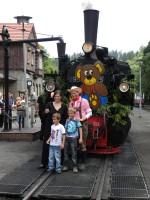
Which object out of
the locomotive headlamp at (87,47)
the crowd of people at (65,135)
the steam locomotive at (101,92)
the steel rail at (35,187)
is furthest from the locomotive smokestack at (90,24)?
the steel rail at (35,187)

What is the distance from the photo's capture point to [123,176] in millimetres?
10453

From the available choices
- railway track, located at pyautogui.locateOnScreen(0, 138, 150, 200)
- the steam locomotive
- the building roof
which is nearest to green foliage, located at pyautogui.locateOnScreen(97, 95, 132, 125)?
the steam locomotive

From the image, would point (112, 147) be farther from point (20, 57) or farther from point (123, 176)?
point (20, 57)

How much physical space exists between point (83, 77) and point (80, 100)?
1.57 meters

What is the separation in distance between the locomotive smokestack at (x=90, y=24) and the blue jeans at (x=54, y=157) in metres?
3.88

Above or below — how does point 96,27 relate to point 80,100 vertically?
above

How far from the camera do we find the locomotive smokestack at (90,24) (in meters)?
13.6

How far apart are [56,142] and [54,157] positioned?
0.35 m

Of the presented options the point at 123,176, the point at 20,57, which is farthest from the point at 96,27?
the point at 20,57

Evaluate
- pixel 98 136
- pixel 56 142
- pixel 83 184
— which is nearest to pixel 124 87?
pixel 98 136

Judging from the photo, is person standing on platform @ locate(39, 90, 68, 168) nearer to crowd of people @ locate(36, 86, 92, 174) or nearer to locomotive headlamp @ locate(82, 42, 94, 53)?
crowd of people @ locate(36, 86, 92, 174)

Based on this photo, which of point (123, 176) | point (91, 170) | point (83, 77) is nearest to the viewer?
point (123, 176)

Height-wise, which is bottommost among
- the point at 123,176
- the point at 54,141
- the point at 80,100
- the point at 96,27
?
the point at 123,176

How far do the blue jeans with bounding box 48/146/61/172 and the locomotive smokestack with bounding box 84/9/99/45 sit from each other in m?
3.88
